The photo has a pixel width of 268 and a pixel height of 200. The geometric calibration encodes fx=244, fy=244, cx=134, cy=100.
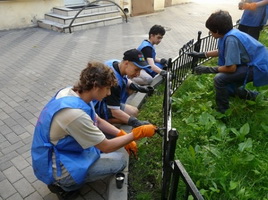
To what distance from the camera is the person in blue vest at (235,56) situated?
3195 mm

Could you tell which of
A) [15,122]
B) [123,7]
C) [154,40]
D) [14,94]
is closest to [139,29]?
[123,7]

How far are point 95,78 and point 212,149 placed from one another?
1.70 metres

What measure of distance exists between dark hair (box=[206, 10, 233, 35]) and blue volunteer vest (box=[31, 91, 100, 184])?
2.06 metres

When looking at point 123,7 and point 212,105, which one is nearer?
point 212,105

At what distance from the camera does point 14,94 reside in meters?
4.52

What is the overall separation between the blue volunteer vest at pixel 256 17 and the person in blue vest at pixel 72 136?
3.84 meters

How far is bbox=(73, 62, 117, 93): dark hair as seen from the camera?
6.90ft

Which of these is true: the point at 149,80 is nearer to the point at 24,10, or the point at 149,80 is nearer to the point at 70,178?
the point at 70,178

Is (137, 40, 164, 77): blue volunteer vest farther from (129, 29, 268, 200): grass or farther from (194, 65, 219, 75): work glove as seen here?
(194, 65, 219, 75): work glove

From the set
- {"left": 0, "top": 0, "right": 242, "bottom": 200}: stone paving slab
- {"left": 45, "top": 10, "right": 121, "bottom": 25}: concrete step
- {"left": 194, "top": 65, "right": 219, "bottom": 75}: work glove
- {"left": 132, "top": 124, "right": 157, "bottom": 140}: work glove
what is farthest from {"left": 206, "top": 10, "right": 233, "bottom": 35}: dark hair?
{"left": 45, "top": 10, "right": 121, "bottom": 25}: concrete step

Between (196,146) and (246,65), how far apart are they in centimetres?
139

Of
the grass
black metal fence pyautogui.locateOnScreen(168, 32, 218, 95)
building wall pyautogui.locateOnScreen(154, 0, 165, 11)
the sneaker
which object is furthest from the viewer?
building wall pyautogui.locateOnScreen(154, 0, 165, 11)

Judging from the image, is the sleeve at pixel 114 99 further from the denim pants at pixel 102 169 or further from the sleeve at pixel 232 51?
the sleeve at pixel 232 51

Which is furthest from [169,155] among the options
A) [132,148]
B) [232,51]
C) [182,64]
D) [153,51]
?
[153,51]
